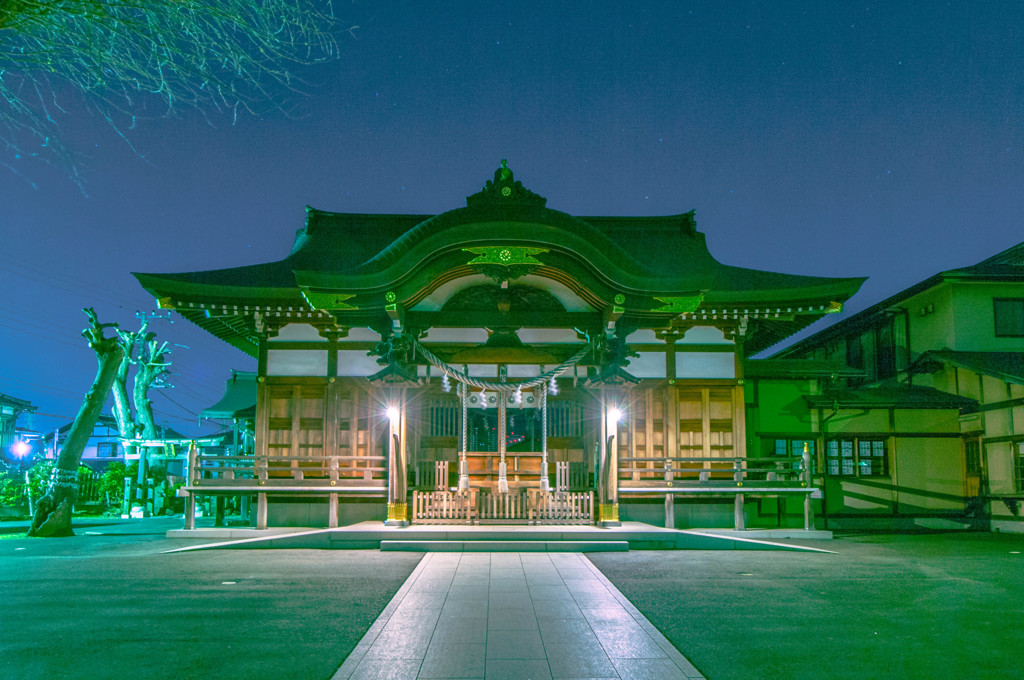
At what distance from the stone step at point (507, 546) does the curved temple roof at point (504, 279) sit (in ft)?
13.4

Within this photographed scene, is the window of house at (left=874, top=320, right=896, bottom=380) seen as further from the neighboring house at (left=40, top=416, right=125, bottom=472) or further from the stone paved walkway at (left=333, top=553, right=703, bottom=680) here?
the neighboring house at (left=40, top=416, right=125, bottom=472)

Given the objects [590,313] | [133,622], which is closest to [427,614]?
[133,622]

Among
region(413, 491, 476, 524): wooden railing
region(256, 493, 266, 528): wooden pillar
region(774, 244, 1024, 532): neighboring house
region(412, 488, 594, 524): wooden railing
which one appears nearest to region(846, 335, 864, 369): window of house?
region(774, 244, 1024, 532): neighboring house

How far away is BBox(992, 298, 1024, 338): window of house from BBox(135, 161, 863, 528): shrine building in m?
7.24

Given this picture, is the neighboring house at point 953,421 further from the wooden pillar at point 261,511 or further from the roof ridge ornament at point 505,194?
the wooden pillar at point 261,511

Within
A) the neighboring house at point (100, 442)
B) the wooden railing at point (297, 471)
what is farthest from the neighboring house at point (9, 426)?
the wooden railing at point (297, 471)

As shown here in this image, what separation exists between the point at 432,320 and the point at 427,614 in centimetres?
731

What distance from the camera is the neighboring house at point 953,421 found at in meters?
17.7

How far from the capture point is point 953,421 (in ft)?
60.7

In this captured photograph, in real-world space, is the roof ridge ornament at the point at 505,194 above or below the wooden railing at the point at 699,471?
above

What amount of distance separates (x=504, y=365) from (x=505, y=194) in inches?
191

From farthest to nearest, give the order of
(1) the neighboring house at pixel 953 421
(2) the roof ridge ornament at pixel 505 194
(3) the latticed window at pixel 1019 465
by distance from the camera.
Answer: (1) the neighboring house at pixel 953 421, (3) the latticed window at pixel 1019 465, (2) the roof ridge ornament at pixel 505 194

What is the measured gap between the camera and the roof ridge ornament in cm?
1222

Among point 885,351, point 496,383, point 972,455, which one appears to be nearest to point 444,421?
point 496,383
